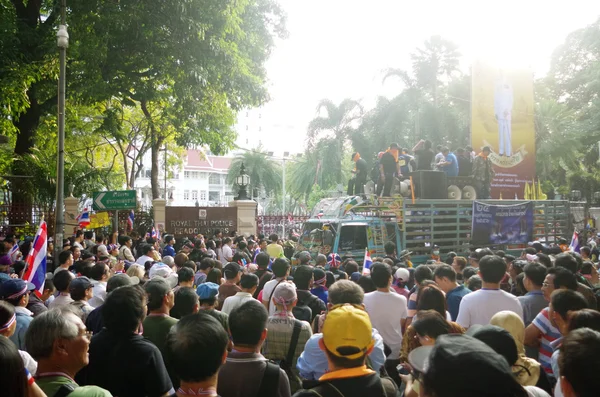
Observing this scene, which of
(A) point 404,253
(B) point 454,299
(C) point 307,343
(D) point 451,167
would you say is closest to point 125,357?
(C) point 307,343

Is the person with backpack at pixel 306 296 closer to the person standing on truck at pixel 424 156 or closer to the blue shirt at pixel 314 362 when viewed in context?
the blue shirt at pixel 314 362

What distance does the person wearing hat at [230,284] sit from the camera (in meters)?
6.20

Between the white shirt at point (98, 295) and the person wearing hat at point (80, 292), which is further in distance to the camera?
the white shirt at point (98, 295)

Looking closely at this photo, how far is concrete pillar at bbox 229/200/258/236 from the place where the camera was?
2138 centimetres

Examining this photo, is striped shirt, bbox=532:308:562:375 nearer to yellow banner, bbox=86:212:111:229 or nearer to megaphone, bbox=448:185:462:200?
megaphone, bbox=448:185:462:200

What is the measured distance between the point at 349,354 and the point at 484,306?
2.54 meters

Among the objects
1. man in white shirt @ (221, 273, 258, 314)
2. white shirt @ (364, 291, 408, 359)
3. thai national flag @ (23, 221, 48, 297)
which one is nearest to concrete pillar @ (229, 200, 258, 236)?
thai national flag @ (23, 221, 48, 297)

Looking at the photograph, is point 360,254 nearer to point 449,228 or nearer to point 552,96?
point 449,228

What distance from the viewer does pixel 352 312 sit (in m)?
2.66

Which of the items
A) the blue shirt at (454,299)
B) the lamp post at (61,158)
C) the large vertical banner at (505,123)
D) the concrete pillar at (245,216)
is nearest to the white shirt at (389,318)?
the blue shirt at (454,299)

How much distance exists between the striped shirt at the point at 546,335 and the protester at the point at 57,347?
3.42 meters

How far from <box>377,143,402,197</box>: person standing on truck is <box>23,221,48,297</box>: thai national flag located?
851 cm

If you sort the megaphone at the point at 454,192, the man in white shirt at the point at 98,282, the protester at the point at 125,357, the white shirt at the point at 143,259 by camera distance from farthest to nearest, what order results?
the megaphone at the point at 454,192 → the white shirt at the point at 143,259 → the man in white shirt at the point at 98,282 → the protester at the point at 125,357

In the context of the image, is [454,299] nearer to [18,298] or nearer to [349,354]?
[349,354]
